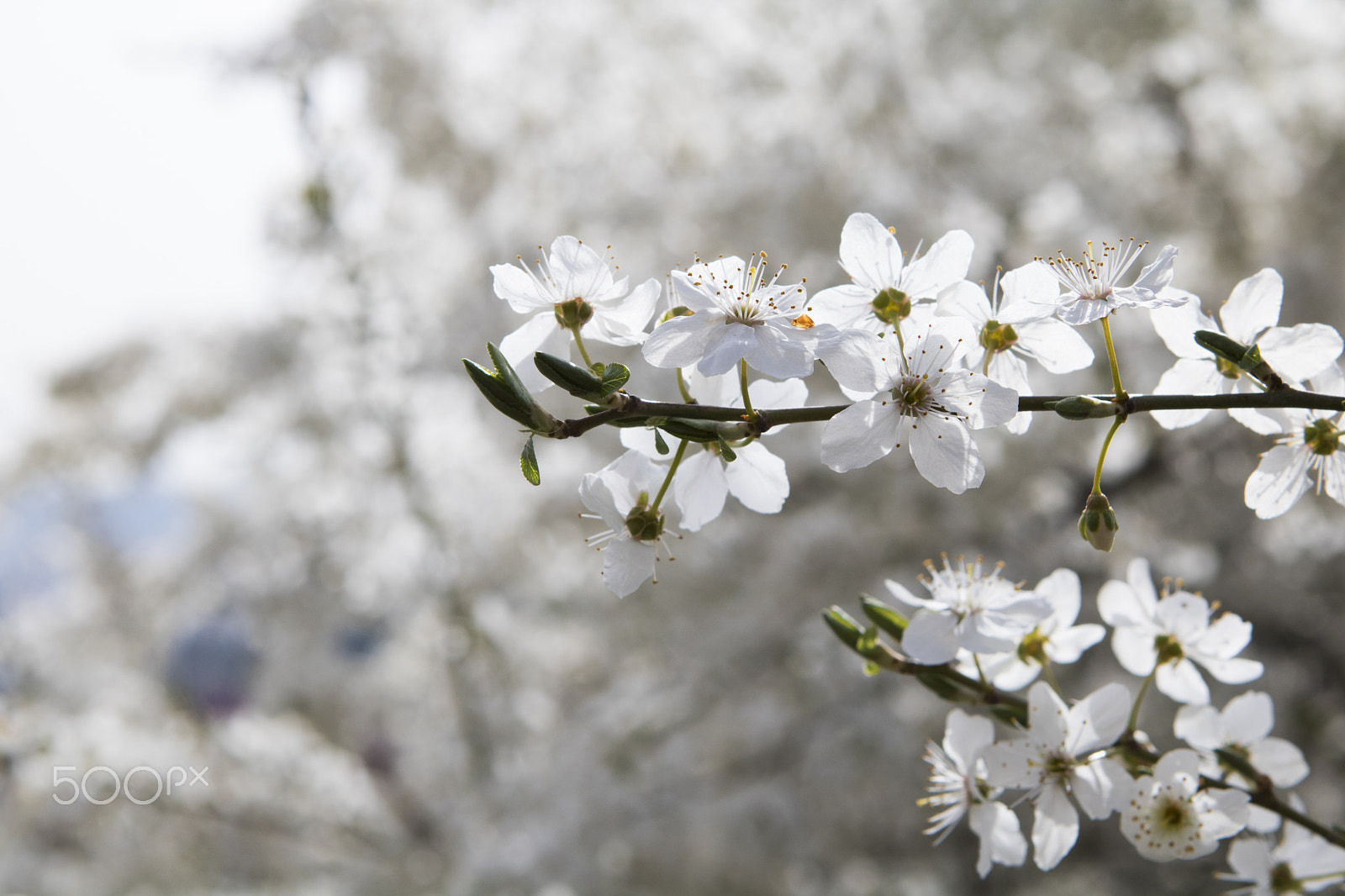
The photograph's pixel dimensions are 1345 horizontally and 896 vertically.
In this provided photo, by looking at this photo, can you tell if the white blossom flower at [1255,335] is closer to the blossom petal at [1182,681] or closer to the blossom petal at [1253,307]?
the blossom petal at [1253,307]

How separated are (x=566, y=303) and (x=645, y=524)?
92 millimetres

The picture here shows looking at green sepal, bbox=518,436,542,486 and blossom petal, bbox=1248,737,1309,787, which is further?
blossom petal, bbox=1248,737,1309,787

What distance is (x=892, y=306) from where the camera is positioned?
342mm

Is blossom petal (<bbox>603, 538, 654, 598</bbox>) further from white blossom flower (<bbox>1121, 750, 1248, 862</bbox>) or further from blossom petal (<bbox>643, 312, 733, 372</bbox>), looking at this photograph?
white blossom flower (<bbox>1121, 750, 1248, 862</bbox>)

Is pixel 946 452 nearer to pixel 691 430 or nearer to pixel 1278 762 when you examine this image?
pixel 691 430

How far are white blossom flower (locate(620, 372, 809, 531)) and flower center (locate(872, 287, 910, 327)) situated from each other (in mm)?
44

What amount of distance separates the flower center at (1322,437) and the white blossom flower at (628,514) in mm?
256

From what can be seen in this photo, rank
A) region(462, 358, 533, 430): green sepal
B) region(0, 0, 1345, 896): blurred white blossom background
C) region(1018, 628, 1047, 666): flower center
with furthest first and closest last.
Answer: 1. region(0, 0, 1345, 896): blurred white blossom background
2. region(1018, 628, 1047, 666): flower center
3. region(462, 358, 533, 430): green sepal

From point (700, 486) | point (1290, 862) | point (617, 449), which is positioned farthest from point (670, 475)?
point (617, 449)

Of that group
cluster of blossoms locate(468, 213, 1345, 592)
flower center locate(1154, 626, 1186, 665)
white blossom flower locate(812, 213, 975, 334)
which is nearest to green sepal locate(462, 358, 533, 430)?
cluster of blossoms locate(468, 213, 1345, 592)

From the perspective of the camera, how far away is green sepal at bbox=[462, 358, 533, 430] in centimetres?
28

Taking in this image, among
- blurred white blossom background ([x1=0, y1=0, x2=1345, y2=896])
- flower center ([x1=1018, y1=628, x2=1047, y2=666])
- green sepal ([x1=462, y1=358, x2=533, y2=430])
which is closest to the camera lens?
green sepal ([x1=462, y1=358, x2=533, y2=430])

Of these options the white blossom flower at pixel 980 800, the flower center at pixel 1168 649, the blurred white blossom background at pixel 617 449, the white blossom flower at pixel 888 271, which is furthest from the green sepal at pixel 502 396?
the blurred white blossom background at pixel 617 449

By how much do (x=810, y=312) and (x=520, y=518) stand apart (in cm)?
169
